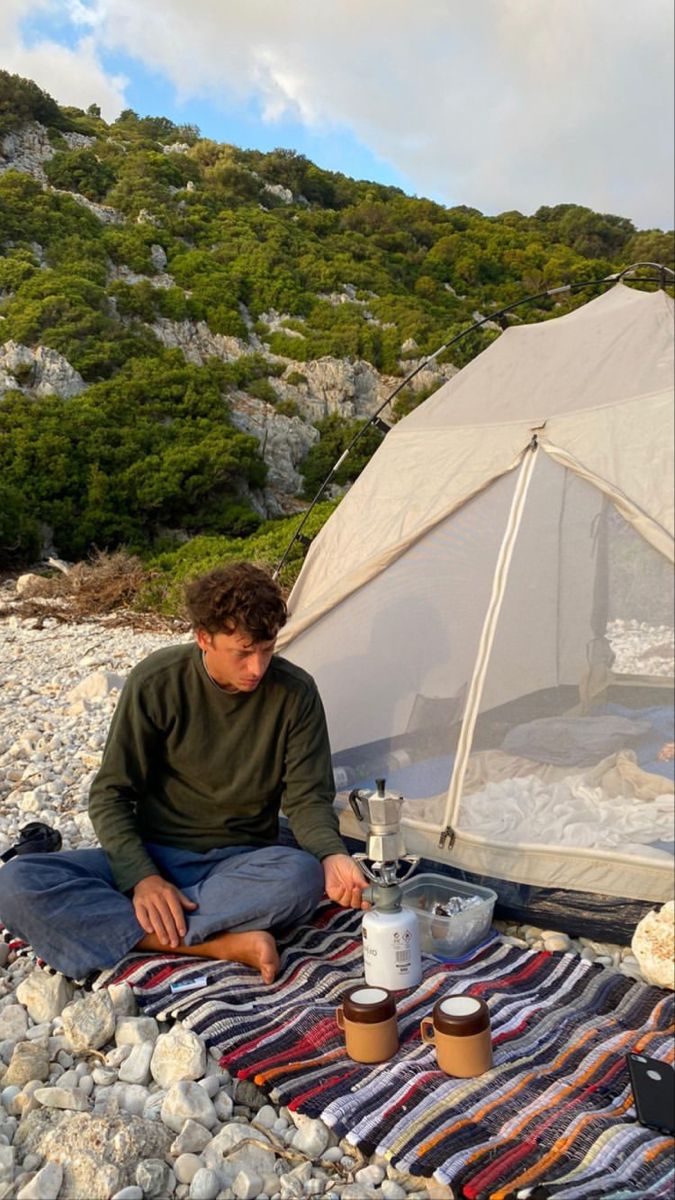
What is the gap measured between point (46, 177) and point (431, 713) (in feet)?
96.7

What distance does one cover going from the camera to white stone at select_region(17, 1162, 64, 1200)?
1974 millimetres

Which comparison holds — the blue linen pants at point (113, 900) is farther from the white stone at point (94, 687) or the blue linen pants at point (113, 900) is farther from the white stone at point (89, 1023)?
the white stone at point (94, 687)

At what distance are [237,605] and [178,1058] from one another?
1276 millimetres

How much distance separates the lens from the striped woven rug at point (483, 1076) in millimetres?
2029

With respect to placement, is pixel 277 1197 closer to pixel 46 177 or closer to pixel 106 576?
pixel 106 576

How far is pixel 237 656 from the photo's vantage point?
3014 millimetres

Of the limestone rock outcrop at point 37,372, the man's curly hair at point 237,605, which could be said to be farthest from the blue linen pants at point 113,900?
the limestone rock outcrop at point 37,372

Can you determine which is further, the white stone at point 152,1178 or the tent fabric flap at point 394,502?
the tent fabric flap at point 394,502

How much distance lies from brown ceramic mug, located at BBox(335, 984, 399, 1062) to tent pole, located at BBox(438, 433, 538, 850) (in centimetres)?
102

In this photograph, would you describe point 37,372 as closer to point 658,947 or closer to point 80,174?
point 80,174

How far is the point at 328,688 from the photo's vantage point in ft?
13.4

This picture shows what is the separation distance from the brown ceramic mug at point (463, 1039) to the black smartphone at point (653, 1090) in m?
0.35

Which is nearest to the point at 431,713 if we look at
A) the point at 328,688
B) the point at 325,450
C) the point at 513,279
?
the point at 328,688

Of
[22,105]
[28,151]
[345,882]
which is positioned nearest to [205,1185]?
[345,882]
